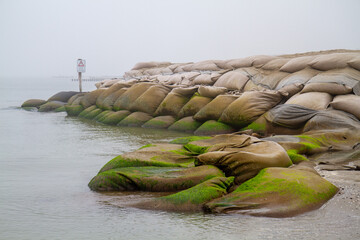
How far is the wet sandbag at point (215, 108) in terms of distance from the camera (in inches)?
380

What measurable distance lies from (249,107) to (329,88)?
5.63ft

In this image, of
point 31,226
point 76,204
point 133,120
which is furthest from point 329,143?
point 133,120

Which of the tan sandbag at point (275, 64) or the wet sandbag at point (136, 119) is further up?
the tan sandbag at point (275, 64)

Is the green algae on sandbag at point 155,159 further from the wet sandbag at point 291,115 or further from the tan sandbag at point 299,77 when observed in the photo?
the tan sandbag at point 299,77

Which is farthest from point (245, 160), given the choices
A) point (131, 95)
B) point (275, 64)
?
point (131, 95)

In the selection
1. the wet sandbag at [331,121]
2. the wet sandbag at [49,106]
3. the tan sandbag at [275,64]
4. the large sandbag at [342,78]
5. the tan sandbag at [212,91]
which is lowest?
the wet sandbag at [49,106]

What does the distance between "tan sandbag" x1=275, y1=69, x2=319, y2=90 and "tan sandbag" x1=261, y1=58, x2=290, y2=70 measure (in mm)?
861

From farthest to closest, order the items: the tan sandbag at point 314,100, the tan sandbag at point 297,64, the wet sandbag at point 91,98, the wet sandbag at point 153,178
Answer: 1. the wet sandbag at point 91,98
2. the tan sandbag at point 297,64
3. the tan sandbag at point 314,100
4. the wet sandbag at point 153,178

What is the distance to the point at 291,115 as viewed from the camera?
7.84 meters

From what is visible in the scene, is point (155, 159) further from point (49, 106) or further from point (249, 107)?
point (49, 106)

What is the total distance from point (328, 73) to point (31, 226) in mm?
7357

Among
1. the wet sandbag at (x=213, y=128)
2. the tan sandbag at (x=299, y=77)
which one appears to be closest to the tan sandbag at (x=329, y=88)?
the tan sandbag at (x=299, y=77)

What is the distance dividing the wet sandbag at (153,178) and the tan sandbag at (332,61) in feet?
19.4

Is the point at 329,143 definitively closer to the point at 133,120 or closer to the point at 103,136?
the point at 103,136
